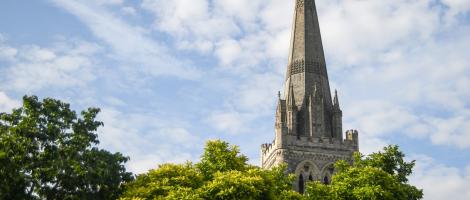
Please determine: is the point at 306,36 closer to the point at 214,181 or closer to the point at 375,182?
the point at 375,182

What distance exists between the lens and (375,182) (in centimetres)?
3362

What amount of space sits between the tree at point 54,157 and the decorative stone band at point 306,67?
31.9 meters

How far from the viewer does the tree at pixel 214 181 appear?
100 ft

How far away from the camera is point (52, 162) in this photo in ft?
98.1

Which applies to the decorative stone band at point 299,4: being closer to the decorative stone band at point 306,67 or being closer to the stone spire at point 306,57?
the stone spire at point 306,57

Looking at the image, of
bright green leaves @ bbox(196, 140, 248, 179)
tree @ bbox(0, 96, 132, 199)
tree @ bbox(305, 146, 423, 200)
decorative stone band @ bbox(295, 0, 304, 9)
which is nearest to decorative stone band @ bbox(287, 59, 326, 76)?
decorative stone band @ bbox(295, 0, 304, 9)

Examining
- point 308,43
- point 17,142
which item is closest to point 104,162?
point 17,142

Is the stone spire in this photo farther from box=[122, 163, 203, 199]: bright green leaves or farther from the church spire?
box=[122, 163, 203, 199]: bright green leaves

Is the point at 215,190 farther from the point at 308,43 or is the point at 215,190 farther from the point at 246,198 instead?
the point at 308,43

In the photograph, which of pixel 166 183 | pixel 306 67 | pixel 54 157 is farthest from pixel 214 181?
pixel 306 67

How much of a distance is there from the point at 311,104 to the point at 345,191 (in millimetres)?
26204

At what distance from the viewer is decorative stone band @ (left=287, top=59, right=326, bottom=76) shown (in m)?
62.5

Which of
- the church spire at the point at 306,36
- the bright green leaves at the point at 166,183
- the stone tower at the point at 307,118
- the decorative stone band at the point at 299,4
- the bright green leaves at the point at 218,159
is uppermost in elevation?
the decorative stone band at the point at 299,4

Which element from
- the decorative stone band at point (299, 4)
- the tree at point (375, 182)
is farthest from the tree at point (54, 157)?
the decorative stone band at point (299, 4)
